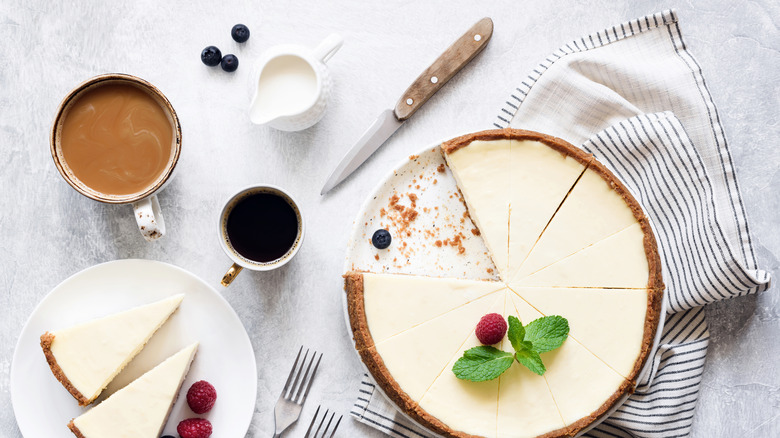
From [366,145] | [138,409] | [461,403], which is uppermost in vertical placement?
[366,145]

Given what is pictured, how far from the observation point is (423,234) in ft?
8.93

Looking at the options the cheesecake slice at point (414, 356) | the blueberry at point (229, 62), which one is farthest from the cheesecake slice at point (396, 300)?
the blueberry at point (229, 62)

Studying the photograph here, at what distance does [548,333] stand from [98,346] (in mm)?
1816

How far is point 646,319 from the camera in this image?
8.39 feet

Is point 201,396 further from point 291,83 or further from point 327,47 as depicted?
point 327,47

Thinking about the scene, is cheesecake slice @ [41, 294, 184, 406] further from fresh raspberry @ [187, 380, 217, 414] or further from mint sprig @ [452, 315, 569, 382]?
mint sprig @ [452, 315, 569, 382]

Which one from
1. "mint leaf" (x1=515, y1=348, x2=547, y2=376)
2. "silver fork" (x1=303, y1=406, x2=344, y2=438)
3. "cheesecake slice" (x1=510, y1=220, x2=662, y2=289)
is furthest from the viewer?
"silver fork" (x1=303, y1=406, x2=344, y2=438)

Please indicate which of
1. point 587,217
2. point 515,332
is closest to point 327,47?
point 587,217

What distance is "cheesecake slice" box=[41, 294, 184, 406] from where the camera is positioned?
254 centimetres

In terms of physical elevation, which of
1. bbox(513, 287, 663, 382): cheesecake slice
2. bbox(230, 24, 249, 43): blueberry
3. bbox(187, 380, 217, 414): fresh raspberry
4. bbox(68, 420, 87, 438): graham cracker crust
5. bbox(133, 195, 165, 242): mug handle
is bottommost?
bbox(68, 420, 87, 438): graham cracker crust

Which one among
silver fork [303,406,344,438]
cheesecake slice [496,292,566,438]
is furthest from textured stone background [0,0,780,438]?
cheesecake slice [496,292,566,438]

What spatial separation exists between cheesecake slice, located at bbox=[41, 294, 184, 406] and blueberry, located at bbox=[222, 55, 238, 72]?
1.02 metres

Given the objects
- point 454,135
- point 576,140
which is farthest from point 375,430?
point 576,140

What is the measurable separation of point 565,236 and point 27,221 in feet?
7.71
